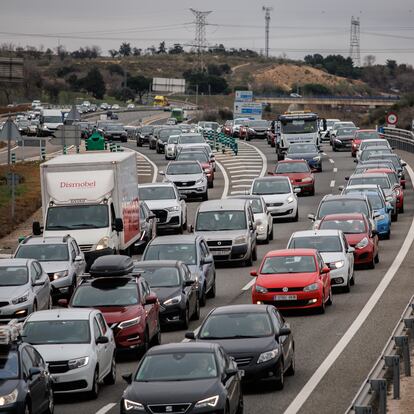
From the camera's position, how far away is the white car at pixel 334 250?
106ft

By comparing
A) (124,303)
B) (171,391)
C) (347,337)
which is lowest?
(347,337)

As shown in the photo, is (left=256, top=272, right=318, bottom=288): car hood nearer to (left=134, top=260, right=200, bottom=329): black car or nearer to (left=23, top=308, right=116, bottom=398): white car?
(left=134, top=260, right=200, bottom=329): black car

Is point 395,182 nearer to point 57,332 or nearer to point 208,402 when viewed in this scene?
point 57,332

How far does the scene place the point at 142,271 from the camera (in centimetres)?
2894

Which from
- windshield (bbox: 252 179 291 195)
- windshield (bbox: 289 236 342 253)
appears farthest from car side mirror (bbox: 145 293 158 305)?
windshield (bbox: 252 179 291 195)

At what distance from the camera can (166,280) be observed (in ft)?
93.9

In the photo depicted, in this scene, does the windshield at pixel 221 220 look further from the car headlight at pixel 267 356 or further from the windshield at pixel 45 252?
the car headlight at pixel 267 356

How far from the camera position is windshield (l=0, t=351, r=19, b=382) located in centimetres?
1842

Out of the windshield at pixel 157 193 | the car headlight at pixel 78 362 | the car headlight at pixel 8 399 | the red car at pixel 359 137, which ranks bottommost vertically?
the red car at pixel 359 137

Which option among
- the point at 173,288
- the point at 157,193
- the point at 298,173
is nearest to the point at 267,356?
the point at 173,288

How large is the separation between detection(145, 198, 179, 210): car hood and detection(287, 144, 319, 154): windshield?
2188 cm

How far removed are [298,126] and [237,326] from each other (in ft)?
175

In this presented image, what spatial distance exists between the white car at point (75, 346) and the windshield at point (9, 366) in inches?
89.8

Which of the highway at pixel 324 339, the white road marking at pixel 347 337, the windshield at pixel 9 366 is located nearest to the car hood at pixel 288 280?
the highway at pixel 324 339
